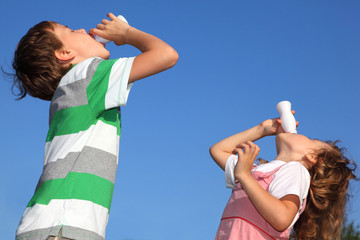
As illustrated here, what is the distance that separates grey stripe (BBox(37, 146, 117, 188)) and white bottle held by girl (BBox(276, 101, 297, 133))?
217 cm

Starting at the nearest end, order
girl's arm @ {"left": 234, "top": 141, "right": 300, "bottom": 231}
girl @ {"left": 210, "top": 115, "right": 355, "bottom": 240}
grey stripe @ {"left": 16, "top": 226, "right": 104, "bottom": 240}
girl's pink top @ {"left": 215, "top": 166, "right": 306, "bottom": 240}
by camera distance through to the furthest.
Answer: grey stripe @ {"left": 16, "top": 226, "right": 104, "bottom": 240} → girl's arm @ {"left": 234, "top": 141, "right": 300, "bottom": 231} → girl @ {"left": 210, "top": 115, "right": 355, "bottom": 240} → girl's pink top @ {"left": 215, "top": 166, "right": 306, "bottom": 240}

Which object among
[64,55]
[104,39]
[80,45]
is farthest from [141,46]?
[64,55]

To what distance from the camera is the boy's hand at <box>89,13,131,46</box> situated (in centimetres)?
360

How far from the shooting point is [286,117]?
14.8 ft

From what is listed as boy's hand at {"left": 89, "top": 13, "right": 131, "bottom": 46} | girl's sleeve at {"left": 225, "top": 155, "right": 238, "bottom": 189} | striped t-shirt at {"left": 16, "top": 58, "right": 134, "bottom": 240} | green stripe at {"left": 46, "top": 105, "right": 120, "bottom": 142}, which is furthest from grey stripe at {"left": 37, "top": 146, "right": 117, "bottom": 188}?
Result: girl's sleeve at {"left": 225, "top": 155, "right": 238, "bottom": 189}

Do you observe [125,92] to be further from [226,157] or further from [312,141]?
[312,141]

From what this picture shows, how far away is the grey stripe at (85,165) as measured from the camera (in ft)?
9.64

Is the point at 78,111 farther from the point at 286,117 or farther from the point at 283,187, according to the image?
the point at 286,117

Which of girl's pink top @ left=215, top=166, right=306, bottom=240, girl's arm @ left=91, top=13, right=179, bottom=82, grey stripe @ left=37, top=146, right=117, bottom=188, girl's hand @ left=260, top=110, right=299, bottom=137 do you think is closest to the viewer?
grey stripe @ left=37, top=146, right=117, bottom=188

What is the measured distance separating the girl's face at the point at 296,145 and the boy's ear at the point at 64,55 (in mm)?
2245

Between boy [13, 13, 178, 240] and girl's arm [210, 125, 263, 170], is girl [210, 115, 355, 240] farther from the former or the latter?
boy [13, 13, 178, 240]

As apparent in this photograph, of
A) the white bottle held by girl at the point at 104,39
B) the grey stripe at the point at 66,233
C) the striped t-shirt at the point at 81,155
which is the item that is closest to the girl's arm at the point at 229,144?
the striped t-shirt at the point at 81,155

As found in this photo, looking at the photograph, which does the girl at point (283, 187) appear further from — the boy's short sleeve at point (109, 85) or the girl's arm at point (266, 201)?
the boy's short sleeve at point (109, 85)

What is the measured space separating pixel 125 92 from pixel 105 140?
1.27ft
